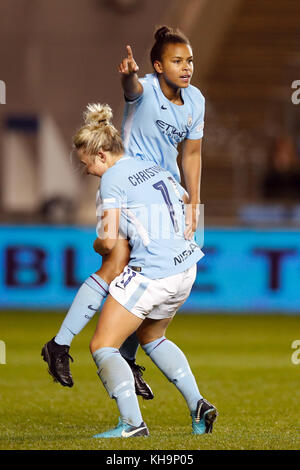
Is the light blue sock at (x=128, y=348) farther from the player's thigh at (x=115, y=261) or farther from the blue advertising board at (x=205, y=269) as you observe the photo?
the blue advertising board at (x=205, y=269)

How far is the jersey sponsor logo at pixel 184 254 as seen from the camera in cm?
523

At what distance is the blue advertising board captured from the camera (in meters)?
12.8

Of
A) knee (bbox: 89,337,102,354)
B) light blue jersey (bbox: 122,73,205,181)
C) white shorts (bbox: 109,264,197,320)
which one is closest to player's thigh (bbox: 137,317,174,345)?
white shorts (bbox: 109,264,197,320)

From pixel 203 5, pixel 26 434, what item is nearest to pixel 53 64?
pixel 203 5

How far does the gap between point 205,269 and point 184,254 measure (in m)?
7.49

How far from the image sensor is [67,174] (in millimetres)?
15492

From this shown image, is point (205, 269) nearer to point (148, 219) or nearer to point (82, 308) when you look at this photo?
point (82, 308)

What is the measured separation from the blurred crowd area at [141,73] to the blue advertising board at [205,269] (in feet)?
3.85

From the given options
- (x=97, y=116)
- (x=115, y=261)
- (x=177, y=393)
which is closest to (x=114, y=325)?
(x=115, y=261)

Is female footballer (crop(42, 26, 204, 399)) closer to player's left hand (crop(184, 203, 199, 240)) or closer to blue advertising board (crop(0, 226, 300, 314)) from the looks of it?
player's left hand (crop(184, 203, 199, 240))

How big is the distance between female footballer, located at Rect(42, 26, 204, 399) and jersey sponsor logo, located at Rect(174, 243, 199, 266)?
7 centimetres

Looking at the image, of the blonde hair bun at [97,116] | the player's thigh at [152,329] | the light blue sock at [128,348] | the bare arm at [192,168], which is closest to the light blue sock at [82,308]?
the player's thigh at [152,329]

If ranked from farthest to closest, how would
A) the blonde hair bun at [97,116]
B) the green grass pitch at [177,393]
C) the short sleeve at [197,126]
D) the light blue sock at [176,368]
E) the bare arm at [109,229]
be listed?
the short sleeve at [197,126] → the light blue sock at [176,368] → the green grass pitch at [177,393] → the blonde hair bun at [97,116] → the bare arm at [109,229]

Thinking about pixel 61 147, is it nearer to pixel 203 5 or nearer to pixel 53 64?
pixel 53 64
